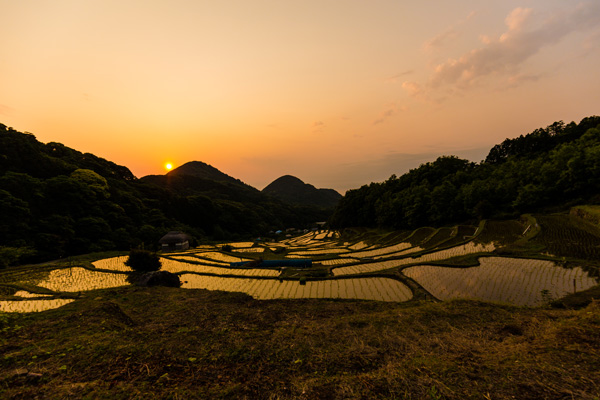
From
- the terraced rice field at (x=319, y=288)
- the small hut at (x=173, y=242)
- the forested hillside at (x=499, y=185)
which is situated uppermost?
the forested hillside at (x=499, y=185)

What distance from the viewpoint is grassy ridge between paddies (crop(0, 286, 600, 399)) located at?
415 centimetres

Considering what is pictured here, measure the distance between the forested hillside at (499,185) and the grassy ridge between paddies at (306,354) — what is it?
36732mm

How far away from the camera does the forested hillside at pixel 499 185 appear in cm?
3078

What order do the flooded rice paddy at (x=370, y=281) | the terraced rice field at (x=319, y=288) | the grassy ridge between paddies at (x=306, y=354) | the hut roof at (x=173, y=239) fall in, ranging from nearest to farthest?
the grassy ridge between paddies at (x=306, y=354) < the flooded rice paddy at (x=370, y=281) < the terraced rice field at (x=319, y=288) < the hut roof at (x=173, y=239)

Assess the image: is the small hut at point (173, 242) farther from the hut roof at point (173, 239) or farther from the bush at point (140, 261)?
the bush at point (140, 261)

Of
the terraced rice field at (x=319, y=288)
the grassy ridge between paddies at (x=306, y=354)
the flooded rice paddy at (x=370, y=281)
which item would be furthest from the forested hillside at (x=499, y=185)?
the grassy ridge between paddies at (x=306, y=354)

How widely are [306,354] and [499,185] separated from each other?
4824cm

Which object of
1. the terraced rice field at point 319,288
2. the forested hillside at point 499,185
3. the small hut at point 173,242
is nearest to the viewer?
the terraced rice field at point 319,288

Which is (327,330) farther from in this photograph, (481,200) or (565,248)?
(481,200)

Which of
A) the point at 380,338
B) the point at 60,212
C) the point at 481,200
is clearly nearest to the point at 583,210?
the point at 481,200

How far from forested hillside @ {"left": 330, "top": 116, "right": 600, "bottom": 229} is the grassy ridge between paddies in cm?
3673

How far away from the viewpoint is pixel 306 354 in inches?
239

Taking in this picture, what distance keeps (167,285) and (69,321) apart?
8.51m

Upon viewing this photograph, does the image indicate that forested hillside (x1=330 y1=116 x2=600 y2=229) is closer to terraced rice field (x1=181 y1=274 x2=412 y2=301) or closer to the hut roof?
terraced rice field (x1=181 y1=274 x2=412 y2=301)
